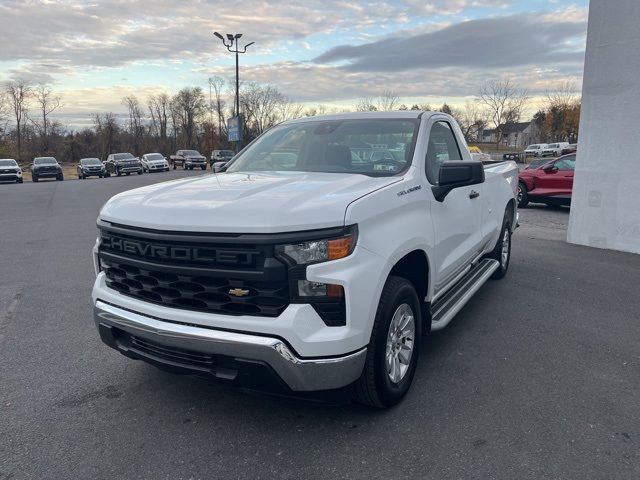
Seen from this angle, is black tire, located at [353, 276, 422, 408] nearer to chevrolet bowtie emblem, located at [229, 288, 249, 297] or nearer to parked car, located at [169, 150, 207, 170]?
chevrolet bowtie emblem, located at [229, 288, 249, 297]

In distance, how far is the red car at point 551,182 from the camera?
1310cm

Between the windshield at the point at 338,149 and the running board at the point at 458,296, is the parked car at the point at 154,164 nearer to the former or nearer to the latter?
the windshield at the point at 338,149

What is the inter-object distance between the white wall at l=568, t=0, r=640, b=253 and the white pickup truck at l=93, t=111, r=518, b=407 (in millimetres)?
5768

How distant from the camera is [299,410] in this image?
321cm

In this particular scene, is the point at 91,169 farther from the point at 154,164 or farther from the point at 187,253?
the point at 187,253

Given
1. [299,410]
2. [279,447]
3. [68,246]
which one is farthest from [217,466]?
[68,246]

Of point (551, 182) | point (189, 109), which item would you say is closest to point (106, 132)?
point (189, 109)

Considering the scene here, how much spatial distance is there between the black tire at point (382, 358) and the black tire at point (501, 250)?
3207 mm

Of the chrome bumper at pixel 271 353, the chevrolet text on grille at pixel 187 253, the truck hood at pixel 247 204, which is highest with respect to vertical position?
the truck hood at pixel 247 204

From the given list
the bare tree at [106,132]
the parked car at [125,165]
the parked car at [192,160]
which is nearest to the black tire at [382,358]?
the parked car at [125,165]

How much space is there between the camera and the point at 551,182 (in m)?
13.4

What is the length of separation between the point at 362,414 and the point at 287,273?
47.0 inches

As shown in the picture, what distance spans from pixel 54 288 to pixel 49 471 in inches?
155

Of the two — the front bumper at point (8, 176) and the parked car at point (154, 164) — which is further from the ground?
the parked car at point (154, 164)
